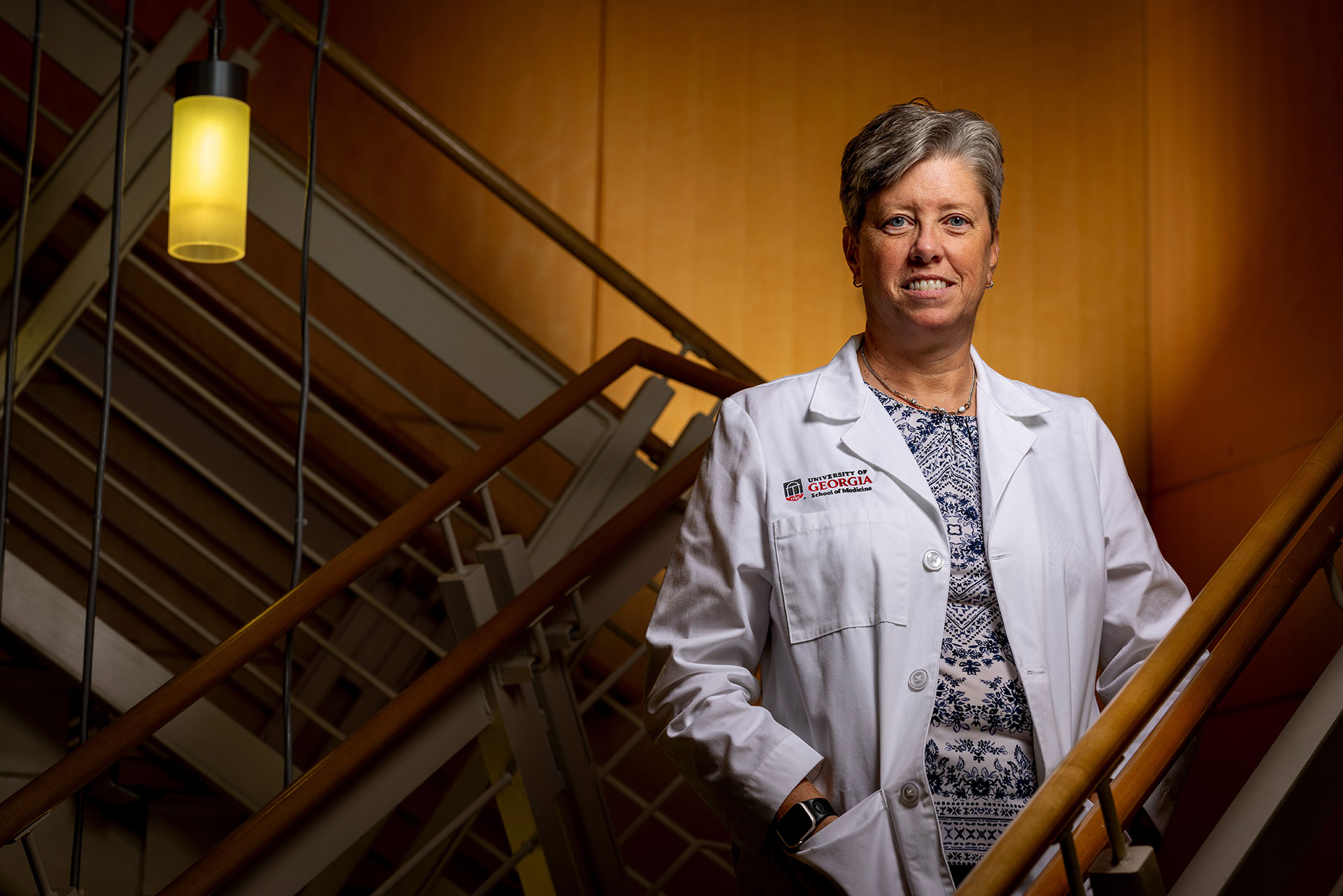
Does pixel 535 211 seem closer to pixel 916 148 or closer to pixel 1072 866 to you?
pixel 916 148

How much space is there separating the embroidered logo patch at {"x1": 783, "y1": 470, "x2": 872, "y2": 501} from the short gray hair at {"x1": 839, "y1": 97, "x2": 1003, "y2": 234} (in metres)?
0.33

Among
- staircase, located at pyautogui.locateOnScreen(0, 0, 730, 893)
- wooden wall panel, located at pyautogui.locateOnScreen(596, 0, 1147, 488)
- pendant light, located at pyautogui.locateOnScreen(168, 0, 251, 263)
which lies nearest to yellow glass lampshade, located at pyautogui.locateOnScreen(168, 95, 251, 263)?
pendant light, located at pyautogui.locateOnScreen(168, 0, 251, 263)

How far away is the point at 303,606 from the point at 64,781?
0.40 meters

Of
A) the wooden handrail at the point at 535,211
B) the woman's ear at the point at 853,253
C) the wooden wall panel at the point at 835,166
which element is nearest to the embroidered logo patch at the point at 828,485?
the woman's ear at the point at 853,253

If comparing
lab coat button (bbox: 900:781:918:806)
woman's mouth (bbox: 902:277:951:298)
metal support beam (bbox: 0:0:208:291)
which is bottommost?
lab coat button (bbox: 900:781:918:806)

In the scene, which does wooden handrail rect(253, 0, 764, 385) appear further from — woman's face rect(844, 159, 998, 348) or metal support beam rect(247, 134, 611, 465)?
woman's face rect(844, 159, 998, 348)


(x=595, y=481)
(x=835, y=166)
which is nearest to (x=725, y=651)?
(x=595, y=481)

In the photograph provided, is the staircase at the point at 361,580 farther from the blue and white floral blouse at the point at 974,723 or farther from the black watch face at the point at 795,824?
the black watch face at the point at 795,824

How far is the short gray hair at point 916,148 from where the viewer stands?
4.87 ft

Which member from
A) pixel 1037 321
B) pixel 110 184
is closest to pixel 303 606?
pixel 110 184

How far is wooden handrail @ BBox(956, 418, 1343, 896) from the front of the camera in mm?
1081

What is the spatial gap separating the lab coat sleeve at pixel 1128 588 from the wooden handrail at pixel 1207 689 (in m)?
0.09

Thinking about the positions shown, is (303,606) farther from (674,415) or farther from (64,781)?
(674,415)

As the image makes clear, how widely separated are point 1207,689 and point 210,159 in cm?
177
